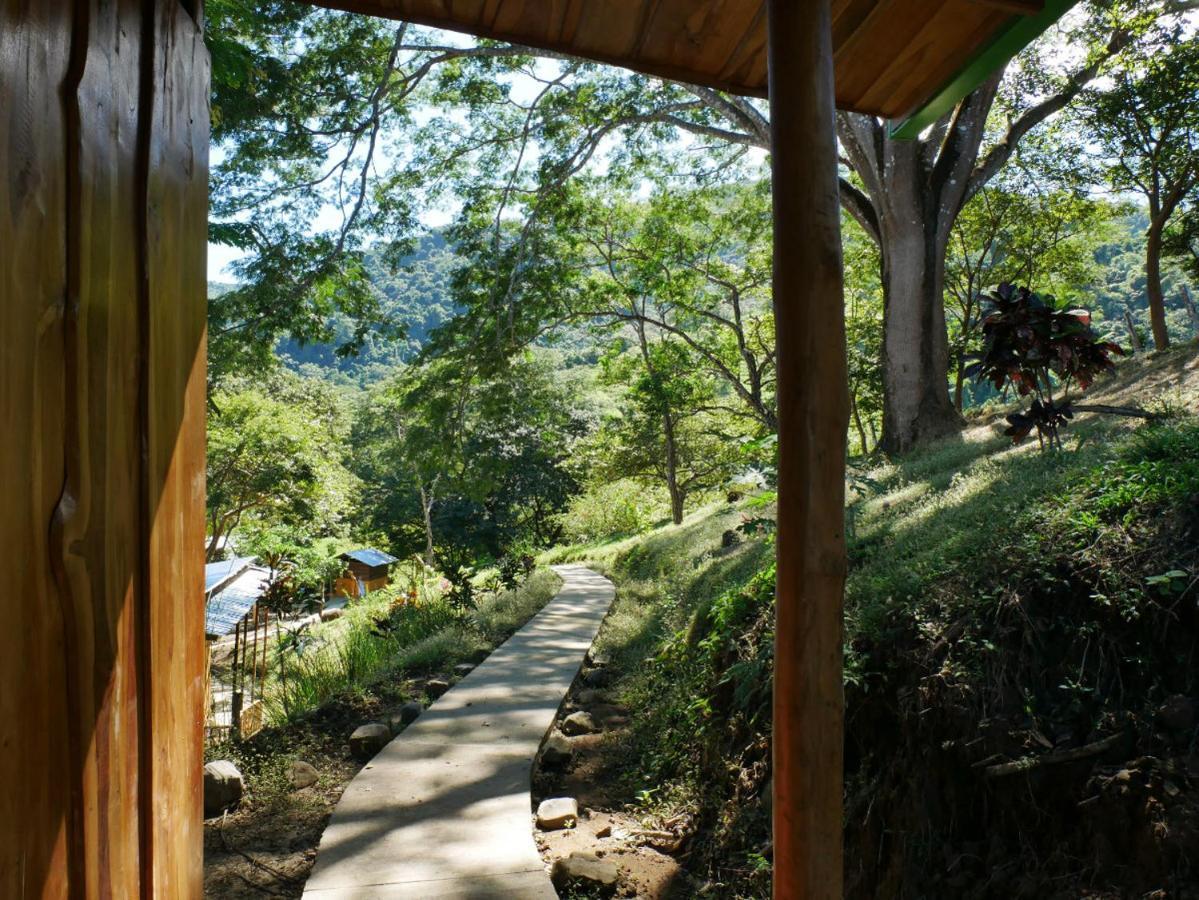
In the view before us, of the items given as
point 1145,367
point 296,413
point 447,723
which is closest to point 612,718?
point 447,723

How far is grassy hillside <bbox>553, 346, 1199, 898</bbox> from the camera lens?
2.55m

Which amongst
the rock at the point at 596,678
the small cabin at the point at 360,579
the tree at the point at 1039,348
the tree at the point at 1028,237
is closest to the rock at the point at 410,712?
the rock at the point at 596,678

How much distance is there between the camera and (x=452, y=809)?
3.92 m

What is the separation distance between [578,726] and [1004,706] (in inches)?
139

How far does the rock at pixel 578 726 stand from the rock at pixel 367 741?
135 cm

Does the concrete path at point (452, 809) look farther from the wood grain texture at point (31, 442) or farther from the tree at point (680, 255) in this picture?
the tree at point (680, 255)

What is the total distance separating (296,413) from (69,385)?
21960mm

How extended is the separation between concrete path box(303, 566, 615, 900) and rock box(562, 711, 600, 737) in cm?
19

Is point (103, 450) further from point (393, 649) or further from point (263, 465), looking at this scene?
point (263, 465)

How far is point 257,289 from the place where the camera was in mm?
9086

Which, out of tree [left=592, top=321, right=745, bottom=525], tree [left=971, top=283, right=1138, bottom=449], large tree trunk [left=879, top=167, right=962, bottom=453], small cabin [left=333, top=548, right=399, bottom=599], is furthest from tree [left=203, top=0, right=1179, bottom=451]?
small cabin [left=333, top=548, right=399, bottom=599]

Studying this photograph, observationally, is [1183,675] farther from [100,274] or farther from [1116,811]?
[100,274]

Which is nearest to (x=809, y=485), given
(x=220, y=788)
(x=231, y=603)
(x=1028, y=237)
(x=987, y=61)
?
(x=987, y=61)

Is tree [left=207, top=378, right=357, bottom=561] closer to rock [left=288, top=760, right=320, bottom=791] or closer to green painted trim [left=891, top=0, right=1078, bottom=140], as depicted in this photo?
rock [left=288, top=760, right=320, bottom=791]
